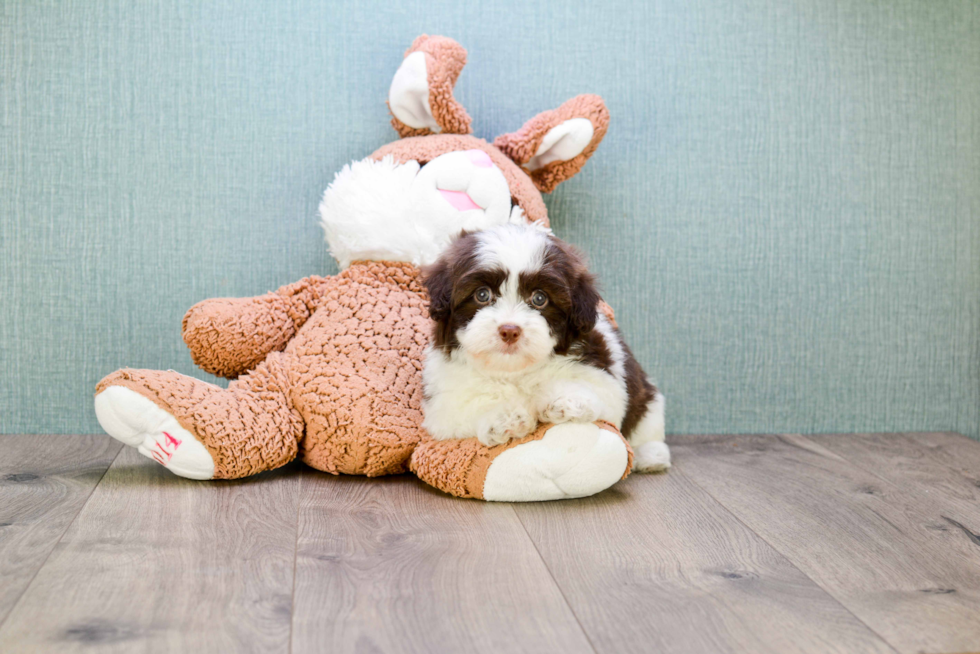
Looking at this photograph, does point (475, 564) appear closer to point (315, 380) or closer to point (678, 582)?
point (678, 582)

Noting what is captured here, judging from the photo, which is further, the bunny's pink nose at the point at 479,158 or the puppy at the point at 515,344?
the bunny's pink nose at the point at 479,158

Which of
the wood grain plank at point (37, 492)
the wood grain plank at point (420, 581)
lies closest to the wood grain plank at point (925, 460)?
the wood grain plank at point (420, 581)

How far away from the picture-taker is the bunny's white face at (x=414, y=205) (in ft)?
5.99

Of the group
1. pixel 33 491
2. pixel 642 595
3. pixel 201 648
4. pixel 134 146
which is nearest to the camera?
pixel 201 648

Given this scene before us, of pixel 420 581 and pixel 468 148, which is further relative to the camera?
pixel 468 148

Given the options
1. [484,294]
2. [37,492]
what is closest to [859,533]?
[484,294]

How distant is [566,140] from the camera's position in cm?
200

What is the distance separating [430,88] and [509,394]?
0.77 m

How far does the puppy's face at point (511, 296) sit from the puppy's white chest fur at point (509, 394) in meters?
0.08

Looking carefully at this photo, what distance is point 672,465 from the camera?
6.49 ft

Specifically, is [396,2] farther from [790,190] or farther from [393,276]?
[790,190]

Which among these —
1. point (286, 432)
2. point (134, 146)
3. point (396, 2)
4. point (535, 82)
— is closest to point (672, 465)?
point (286, 432)

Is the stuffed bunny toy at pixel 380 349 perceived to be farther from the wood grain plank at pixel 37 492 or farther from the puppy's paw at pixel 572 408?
the wood grain plank at pixel 37 492

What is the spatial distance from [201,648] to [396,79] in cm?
138
